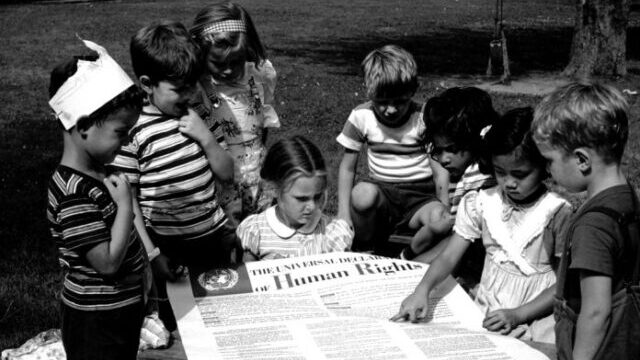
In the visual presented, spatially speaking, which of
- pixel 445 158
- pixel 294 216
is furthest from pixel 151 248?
pixel 445 158

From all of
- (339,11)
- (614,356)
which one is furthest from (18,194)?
(339,11)

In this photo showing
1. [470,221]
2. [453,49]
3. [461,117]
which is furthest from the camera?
[453,49]

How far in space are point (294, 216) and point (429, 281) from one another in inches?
25.4

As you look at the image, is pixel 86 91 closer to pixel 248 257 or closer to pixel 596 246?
pixel 248 257

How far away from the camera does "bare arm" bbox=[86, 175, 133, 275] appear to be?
8.18 ft

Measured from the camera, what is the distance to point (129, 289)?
266cm

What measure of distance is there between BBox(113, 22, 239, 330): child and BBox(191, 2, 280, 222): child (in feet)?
0.84

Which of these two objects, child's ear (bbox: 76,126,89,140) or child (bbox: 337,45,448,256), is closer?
child's ear (bbox: 76,126,89,140)

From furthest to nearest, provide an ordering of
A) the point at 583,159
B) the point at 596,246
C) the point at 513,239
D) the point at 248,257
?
the point at 248,257
the point at 513,239
the point at 583,159
the point at 596,246

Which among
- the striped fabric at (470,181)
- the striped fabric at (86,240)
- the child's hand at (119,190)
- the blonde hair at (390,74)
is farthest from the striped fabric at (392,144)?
the child's hand at (119,190)

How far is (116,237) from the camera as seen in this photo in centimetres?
250

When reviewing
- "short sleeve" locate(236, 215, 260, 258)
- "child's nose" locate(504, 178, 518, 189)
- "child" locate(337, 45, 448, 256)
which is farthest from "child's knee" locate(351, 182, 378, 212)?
"child's nose" locate(504, 178, 518, 189)

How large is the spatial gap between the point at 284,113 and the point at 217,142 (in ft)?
15.9

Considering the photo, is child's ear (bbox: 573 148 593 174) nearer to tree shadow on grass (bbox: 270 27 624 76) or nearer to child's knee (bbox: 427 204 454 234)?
child's knee (bbox: 427 204 454 234)
